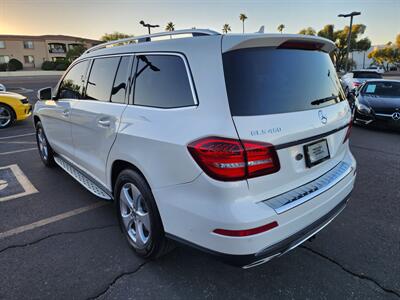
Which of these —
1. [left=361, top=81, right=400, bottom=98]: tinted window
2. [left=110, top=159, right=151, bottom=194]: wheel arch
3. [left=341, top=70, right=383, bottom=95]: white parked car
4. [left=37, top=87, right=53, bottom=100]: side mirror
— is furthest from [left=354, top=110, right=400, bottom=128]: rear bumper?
[left=37, top=87, right=53, bottom=100]: side mirror

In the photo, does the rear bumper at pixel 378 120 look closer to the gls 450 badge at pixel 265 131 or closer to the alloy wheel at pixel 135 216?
the gls 450 badge at pixel 265 131

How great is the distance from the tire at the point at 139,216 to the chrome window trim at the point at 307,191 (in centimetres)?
93

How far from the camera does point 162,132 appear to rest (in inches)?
83.4

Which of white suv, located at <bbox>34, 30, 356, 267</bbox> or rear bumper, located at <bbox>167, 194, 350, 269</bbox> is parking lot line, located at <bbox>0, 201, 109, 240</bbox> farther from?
rear bumper, located at <bbox>167, 194, 350, 269</bbox>

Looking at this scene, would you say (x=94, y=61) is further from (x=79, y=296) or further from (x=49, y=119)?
(x=79, y=296)

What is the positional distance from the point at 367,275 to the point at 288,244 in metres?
1.02

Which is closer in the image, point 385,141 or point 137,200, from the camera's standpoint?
point 137,200

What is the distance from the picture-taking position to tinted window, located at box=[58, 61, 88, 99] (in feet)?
11.9

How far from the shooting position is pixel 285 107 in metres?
2.07

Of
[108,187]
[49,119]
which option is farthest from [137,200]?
[49,119]

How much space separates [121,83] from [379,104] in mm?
7991

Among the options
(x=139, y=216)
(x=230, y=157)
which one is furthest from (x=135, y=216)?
(x=230, y=157)

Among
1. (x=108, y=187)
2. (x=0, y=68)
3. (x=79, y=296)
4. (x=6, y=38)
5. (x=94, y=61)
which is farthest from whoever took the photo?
(x=6, y=38)

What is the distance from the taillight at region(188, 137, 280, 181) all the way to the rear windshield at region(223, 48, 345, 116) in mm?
215
